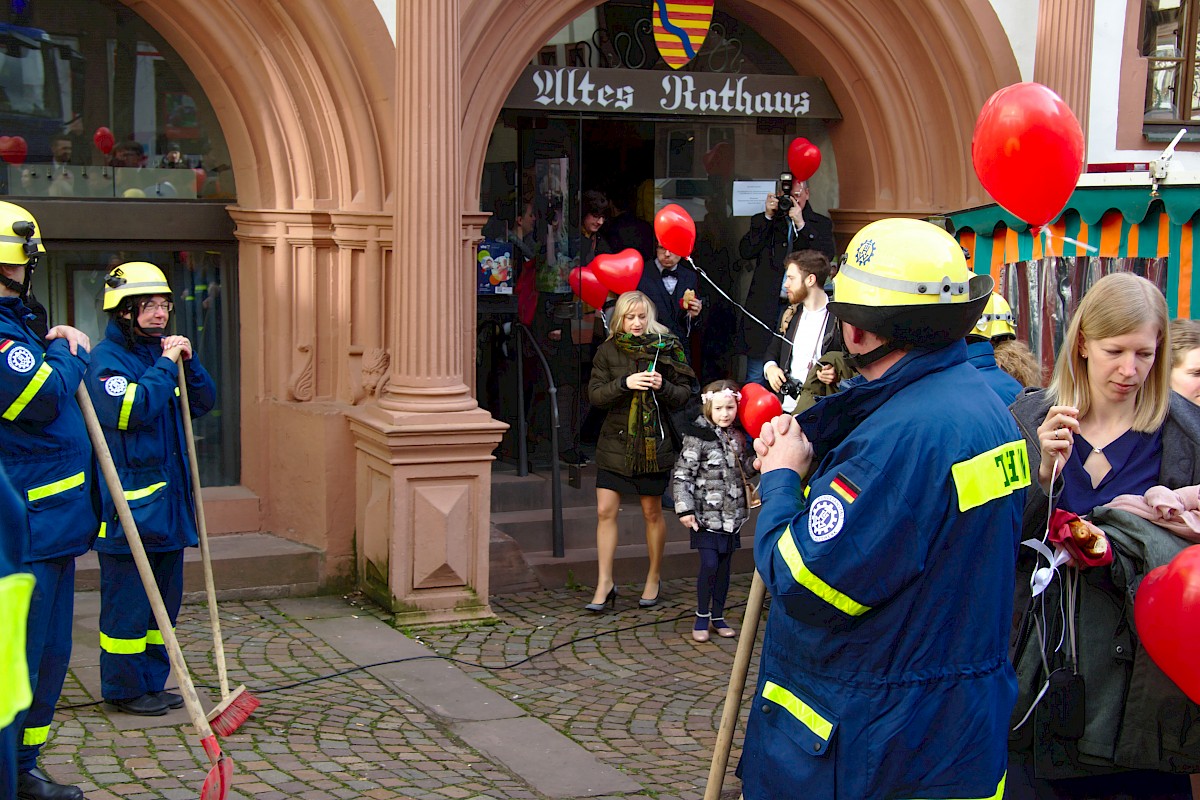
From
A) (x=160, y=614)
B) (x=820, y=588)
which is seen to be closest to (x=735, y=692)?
Result: (x=820, y=588)

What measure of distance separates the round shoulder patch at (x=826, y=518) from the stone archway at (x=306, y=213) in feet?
17.9

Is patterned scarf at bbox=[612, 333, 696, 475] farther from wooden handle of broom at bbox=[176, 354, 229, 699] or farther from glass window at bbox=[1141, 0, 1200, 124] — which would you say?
glass window at bbox=[1141, 0, 1200, 124]

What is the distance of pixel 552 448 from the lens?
8.86m

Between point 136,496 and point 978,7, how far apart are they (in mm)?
6473

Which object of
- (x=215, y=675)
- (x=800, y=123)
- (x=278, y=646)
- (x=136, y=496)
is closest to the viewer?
(x=136, y=496)

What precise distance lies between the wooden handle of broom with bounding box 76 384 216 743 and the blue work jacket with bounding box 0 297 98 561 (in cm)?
8

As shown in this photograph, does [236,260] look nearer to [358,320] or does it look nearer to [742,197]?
[358,320]

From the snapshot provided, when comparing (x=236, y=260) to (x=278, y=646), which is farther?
(x=236, y=260)

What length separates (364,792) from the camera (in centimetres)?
501

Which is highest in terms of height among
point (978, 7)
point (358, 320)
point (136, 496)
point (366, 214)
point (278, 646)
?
point (978, 7)

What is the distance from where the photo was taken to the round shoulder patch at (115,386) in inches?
224

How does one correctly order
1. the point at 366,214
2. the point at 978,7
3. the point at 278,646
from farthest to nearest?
the point at 978,7 < the point at 366,214 < the point at 278,646

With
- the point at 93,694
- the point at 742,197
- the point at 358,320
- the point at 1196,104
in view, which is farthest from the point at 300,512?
the point at 1196,104

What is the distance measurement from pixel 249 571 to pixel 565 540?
78.0 inches
